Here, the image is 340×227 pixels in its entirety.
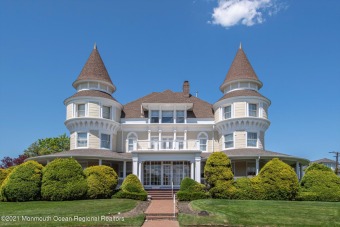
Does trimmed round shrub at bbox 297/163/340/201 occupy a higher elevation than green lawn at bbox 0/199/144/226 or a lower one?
higher

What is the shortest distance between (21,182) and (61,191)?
3.10 m

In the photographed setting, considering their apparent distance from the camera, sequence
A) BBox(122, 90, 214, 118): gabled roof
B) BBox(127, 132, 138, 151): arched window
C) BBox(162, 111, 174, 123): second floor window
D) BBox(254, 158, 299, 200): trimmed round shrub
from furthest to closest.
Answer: BBox(122, 90, 214, 118): gabled roof → BBox(162, 111, 174, 123): second floor window → BBox(127, 132, 138, 151): arched window → BBox(254, 158, 299, 200): trimmed round shrub

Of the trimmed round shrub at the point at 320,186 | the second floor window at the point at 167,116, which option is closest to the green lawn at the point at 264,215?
the trimmed round shrub at the point at 320,186

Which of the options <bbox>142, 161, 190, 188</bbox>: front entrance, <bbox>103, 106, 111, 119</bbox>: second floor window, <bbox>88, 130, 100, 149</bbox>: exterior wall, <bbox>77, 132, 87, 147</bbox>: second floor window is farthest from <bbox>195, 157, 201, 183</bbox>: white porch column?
<bbox>77, 132, 87, 147</bbox>: second floor window

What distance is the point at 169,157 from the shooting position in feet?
107

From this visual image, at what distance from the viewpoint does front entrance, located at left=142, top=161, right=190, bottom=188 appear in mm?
33938

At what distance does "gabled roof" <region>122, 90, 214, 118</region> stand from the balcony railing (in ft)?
10.3

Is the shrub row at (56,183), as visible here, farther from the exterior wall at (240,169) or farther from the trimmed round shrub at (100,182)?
the exterior wall at (240,169)

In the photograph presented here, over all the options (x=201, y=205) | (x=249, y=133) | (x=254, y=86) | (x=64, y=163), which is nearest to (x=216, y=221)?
(x=201, y=205)

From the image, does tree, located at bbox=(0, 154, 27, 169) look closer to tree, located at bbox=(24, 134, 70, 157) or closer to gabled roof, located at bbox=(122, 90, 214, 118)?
tree, located at bbox=(24, 134, 70, 157)

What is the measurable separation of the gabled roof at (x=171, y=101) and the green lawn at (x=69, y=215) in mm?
16115

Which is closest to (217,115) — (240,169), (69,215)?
(240,169)

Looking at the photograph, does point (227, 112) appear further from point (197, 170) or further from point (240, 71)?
point (197, 170)

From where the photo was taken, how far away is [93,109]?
35125 mm
